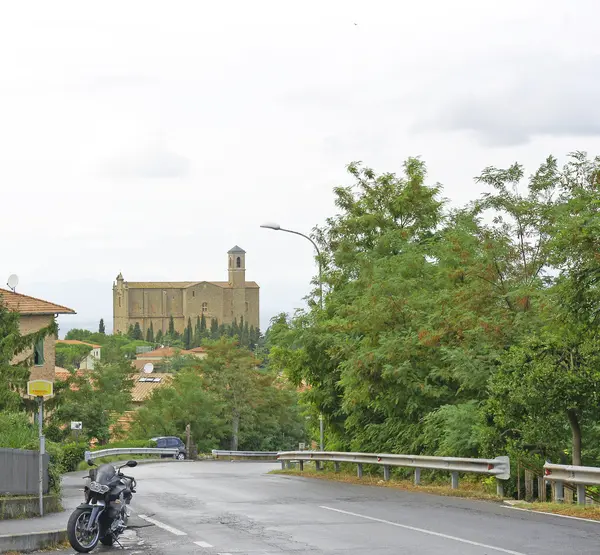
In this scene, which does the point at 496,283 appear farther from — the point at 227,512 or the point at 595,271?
the point at 227,512

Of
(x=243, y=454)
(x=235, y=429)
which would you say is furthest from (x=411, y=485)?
(x=235, y=429)

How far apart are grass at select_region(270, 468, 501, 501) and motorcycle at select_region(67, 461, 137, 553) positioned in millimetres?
8642

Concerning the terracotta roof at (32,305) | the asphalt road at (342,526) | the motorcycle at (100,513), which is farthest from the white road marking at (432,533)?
the terracotta roof at (32,305)

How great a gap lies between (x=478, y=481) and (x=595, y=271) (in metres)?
7.38

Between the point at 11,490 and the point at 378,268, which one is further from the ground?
the point at 378,268

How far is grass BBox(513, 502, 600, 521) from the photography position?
52.4 ft

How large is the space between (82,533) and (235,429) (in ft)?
242

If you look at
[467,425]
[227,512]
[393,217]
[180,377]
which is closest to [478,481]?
[467,425]

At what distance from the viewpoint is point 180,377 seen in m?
84.8

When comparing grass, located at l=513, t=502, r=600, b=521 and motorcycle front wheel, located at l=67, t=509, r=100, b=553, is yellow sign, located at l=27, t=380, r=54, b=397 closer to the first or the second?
motorcycle front wheel, located at l=67, t=509, r=100, b=553

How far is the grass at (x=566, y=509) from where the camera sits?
15987 mm

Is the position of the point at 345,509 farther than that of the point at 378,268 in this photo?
No

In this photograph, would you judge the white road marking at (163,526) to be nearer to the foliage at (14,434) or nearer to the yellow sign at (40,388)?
the yellow sign at (40,388)

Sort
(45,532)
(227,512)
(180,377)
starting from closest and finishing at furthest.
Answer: (45,532), (227,512), (180,377)
